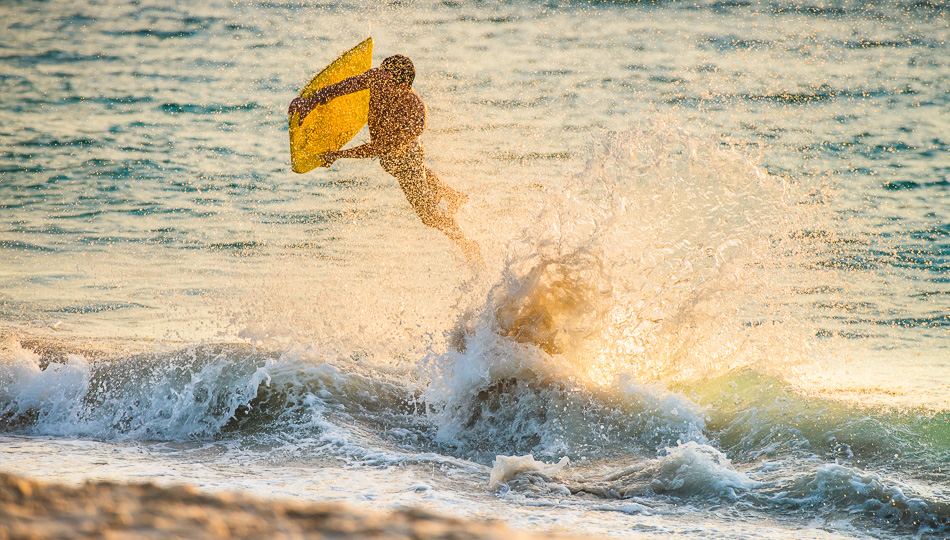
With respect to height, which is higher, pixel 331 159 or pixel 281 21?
pixel 281 21

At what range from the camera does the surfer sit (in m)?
7.04

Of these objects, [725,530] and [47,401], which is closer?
[725,530]

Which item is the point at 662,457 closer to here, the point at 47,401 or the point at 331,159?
the point at 331,159

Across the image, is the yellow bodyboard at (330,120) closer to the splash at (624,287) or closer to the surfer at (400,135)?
the surfer at (400,135)

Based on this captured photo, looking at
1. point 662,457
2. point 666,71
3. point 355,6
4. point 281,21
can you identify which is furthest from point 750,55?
point 662,457

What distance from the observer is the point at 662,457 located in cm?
516

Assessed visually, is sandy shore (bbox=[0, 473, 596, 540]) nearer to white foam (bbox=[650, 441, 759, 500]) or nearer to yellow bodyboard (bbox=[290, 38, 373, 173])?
white foam (bbox=[650, 441, 759, 500])

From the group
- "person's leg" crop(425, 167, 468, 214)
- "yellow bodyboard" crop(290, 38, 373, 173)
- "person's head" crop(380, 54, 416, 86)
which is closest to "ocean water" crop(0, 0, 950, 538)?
"person's leg" crop(425, 167, 468, 214)

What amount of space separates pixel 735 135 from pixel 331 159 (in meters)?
10.2

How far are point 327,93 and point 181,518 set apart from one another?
6144 mm

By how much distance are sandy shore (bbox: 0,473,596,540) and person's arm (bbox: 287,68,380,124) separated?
5926 millimetres

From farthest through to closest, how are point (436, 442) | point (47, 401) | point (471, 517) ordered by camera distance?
point (47, 401), point (436, 442), point (471, 517)

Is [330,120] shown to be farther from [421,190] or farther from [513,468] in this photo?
[513,468]

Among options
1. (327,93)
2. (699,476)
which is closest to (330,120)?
(327,93)
